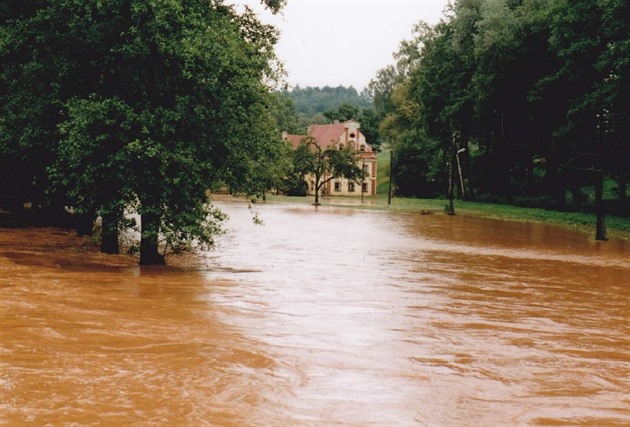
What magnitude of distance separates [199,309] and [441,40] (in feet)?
189

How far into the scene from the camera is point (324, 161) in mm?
76625

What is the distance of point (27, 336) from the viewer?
10734 mm

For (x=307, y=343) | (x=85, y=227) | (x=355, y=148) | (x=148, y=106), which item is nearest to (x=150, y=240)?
(x=148, y=106)

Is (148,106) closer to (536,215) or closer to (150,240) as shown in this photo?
(150,240)

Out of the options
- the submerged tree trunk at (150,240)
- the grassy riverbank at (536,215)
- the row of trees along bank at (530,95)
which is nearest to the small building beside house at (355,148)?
the row of trees along bank at (530,95)

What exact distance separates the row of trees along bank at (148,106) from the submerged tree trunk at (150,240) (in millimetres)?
44

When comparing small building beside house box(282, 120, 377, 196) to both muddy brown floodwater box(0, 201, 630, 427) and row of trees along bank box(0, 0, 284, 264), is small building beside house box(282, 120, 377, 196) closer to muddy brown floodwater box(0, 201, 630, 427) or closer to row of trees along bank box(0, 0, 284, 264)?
muddy brown floodwater box(0, 201, 630, 427)

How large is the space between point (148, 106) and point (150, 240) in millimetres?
3616

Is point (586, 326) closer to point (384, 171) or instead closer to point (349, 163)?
point (349, 163)

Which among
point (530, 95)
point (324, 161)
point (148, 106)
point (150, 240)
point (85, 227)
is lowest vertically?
point (85, 227)

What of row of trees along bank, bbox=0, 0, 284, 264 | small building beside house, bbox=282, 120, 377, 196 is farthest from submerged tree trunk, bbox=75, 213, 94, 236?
small building beside house, bbox=282, 120, 377, 196

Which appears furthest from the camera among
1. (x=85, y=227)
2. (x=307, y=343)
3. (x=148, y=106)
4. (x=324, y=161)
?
(x=324, y=161)

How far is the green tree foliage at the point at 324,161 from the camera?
7512 cm

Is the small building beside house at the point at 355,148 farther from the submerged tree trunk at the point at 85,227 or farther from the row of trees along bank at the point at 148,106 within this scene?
the row of trees along bank at the point at 148,106
